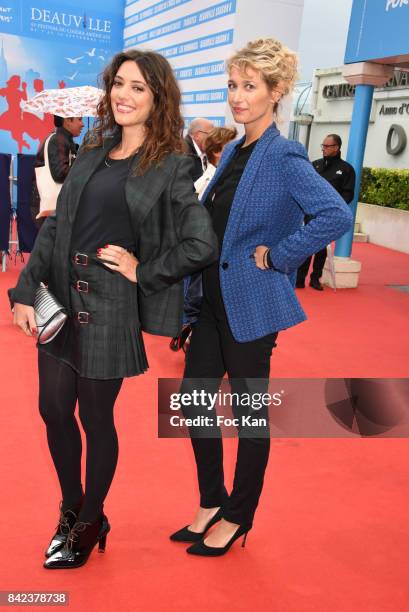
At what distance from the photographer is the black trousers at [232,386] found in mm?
2029

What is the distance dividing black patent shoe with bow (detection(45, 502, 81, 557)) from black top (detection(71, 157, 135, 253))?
932 millimetres

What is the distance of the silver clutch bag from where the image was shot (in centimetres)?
183

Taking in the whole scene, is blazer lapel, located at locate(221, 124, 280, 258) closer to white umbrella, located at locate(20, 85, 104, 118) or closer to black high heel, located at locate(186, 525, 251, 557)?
black high heel, located at locate(186, 525, 251, 557)

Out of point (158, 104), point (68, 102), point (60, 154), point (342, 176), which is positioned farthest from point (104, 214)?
point (342, 176)

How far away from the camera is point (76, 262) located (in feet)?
6.05

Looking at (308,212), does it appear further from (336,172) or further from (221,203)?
(336,172)

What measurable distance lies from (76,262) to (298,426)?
2038 millimetres

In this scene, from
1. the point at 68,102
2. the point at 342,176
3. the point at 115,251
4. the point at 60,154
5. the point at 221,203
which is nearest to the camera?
the point at 115,251

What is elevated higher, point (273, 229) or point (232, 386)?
point (273, 229)

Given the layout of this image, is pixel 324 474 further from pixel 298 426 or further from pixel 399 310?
pixel 399 310

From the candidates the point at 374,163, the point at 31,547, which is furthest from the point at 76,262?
the point at 374,163

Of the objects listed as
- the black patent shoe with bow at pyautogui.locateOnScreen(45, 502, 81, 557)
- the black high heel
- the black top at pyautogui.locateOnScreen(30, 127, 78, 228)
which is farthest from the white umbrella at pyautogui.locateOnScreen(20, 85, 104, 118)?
the black high heel

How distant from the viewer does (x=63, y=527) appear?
2127 millimetres

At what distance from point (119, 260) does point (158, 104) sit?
0.48m
